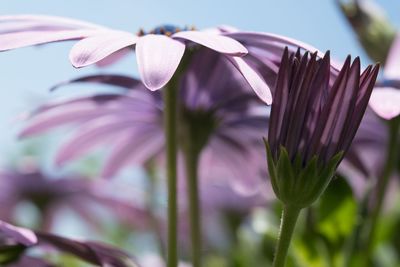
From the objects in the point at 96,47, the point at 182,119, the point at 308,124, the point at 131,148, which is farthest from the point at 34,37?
the point at 131,148

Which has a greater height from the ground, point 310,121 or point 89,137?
point 310,121

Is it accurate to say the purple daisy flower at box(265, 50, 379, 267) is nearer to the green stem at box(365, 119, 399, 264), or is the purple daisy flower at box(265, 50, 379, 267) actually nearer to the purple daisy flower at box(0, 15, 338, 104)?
the purple daisy flower at box(0, 15, 338, 104)

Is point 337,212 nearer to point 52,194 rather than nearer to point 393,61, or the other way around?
point 393,61

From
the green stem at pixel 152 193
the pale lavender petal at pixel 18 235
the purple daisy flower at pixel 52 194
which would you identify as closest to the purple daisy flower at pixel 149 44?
the pale lavender petal at pixel 18 235

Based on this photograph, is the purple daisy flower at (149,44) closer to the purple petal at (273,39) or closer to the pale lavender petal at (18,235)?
the purple petal at (273,39)

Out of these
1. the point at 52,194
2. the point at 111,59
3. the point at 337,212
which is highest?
the point at 111,59

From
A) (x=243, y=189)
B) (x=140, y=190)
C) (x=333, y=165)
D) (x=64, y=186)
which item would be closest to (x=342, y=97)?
(x=333, y=165)
